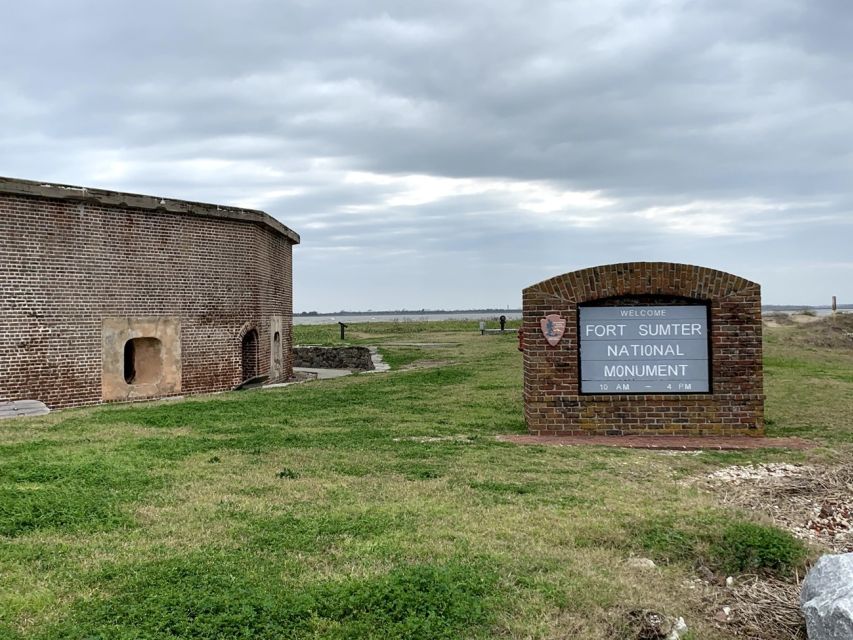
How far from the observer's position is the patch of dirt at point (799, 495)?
593cm

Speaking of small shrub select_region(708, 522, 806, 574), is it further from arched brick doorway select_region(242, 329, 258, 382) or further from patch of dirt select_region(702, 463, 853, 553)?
arched brick doorway select_region(242, 329, 258, 382)

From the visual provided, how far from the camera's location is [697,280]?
10.2m

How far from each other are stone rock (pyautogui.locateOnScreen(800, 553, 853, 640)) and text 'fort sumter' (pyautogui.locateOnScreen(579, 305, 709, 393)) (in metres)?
6.24

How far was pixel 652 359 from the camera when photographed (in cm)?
1025

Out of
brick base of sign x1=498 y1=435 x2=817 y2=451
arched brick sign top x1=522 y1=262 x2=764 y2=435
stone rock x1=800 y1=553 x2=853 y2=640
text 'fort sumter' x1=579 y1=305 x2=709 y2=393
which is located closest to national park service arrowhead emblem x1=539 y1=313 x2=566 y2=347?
arched brick sign top x1=522 y1=262 x2=764 y2=435

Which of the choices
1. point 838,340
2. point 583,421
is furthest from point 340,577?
point 838,340

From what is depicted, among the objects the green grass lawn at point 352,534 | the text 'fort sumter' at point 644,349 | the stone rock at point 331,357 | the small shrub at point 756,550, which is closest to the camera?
the green grass lawn at point 352,534

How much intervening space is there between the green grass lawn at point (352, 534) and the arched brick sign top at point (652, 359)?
3.52ft

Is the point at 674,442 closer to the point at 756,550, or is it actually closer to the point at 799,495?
the point at 799,495

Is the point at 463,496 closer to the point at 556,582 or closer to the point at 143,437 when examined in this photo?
the point at 556,582

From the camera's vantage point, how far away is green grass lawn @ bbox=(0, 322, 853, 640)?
4.09 m

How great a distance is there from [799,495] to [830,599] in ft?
12.0

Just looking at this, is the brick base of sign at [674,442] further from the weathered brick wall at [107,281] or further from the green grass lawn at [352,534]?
the weathered brick wall at [107,281]

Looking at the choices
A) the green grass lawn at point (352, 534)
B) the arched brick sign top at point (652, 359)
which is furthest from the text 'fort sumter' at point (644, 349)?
the green grass lawn at point (352, 534)
